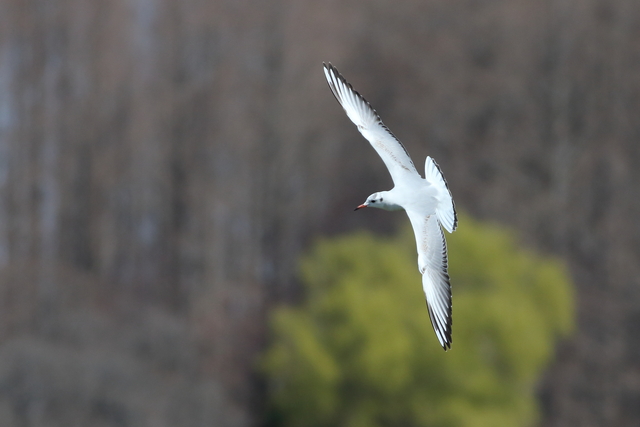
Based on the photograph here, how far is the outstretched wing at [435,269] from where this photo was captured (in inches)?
313

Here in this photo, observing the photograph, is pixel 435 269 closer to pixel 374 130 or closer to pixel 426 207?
pixel 426 207

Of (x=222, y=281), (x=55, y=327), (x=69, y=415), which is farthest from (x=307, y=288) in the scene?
(x=69, y=415)

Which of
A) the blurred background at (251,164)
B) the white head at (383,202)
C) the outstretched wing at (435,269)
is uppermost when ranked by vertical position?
the blurred background at (251,164)

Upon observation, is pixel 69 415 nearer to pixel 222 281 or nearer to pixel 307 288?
pixel 307 288

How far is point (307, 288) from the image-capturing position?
24.6 metres

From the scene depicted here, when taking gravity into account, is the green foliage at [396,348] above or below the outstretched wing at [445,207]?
above

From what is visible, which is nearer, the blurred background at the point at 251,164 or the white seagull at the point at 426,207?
the white seagull at the point at 426,207

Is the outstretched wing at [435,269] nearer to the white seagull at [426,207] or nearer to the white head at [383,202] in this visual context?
the white seagull at [426,207]

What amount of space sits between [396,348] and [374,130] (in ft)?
44.9

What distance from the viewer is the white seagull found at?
7898 millimetres

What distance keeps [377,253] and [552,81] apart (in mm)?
11015

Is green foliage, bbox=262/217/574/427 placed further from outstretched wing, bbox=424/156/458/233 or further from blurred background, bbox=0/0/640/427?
outstretched wing, bbox=424/156/458/233

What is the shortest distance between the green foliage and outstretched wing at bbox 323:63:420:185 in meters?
13.2

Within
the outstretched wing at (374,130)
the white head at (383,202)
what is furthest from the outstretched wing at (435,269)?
the outstretched wing at (374,130)
